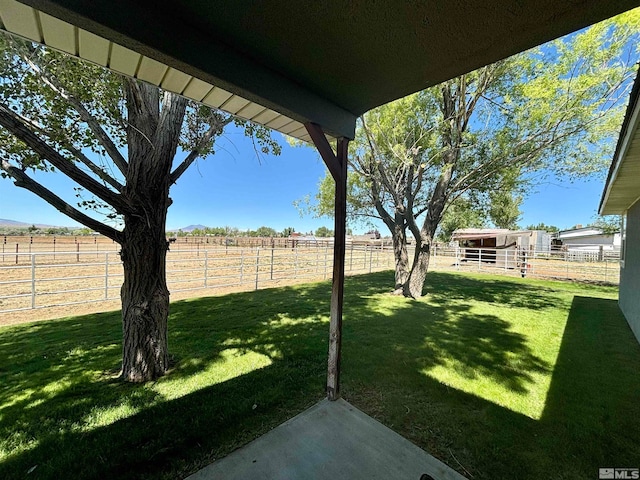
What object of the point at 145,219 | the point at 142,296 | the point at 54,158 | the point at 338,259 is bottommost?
the point at 142,296

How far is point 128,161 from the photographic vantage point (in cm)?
229

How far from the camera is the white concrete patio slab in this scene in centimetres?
143

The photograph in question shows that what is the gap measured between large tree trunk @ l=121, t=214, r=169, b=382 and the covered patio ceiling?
1282 mm

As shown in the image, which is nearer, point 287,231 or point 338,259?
point 338,259

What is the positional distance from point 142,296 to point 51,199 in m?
0.98

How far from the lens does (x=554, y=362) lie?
9.45 ft

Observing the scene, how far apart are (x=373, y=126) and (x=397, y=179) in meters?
1.44

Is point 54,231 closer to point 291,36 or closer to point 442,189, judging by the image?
point 291,36

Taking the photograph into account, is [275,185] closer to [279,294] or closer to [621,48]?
[279,294]

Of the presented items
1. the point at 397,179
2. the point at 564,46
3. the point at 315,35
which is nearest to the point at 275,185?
the point at 397,179

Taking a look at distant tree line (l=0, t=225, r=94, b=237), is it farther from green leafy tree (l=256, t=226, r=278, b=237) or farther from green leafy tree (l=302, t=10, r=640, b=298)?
green leafy tree (l=256, t=226, r=278, b=237)

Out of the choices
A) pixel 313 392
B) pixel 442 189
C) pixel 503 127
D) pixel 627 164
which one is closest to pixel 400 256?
pixel 442 189

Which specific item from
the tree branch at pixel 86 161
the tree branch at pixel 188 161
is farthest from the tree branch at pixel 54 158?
the tree branch at pixel 188 161

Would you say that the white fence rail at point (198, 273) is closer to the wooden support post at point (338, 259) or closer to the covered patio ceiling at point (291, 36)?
the wooden support post at point (338, 259)
